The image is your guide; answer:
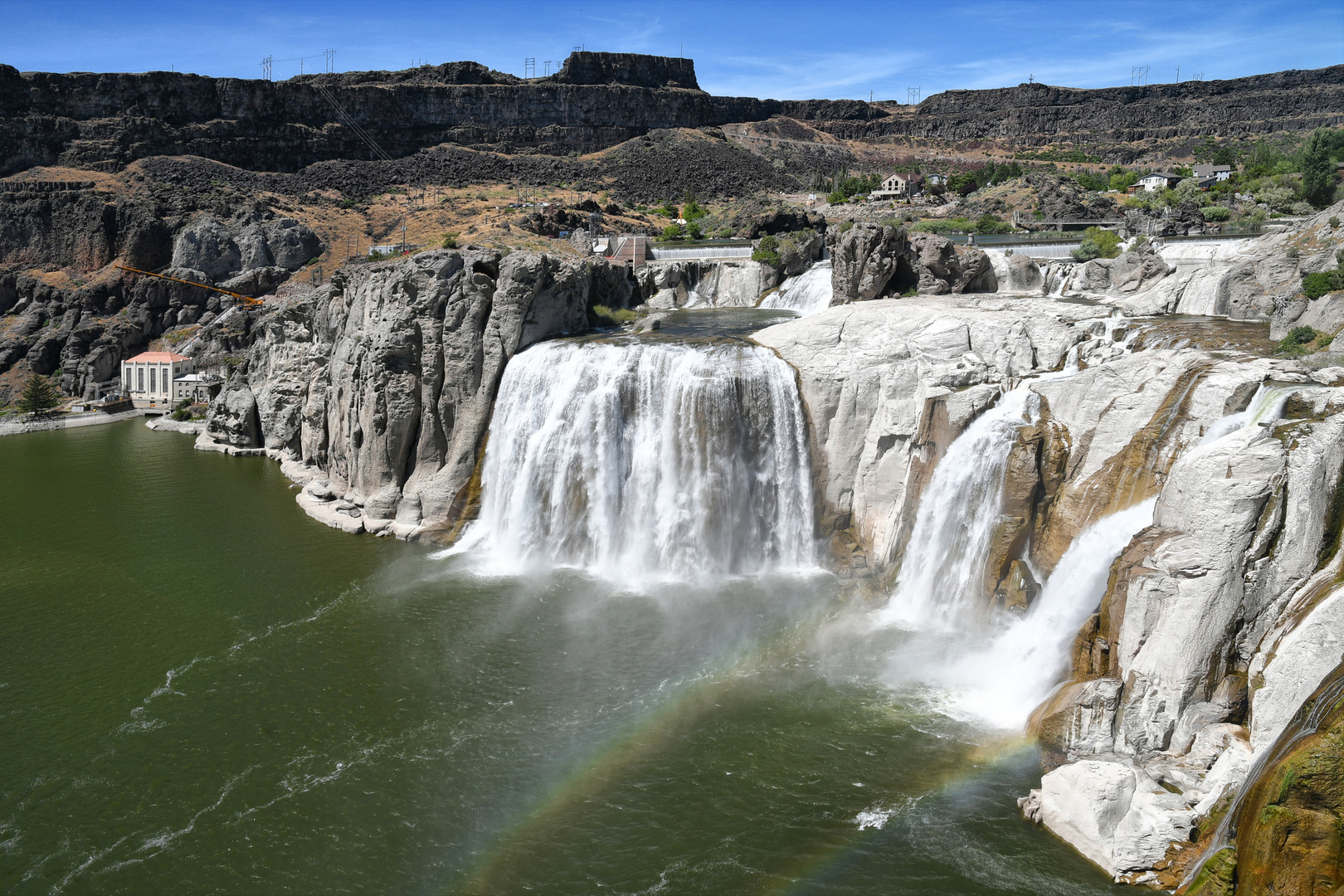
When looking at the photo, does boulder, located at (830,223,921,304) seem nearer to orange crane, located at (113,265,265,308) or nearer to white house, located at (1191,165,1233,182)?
orange crane, located at (113,265,265,308)

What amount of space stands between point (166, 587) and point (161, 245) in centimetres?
5664

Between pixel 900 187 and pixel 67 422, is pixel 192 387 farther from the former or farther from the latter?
pixel 900 187

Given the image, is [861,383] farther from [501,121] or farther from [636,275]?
[501,121]

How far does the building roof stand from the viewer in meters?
54.6

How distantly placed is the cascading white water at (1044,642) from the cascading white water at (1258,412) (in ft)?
6.01

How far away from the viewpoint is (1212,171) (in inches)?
3369

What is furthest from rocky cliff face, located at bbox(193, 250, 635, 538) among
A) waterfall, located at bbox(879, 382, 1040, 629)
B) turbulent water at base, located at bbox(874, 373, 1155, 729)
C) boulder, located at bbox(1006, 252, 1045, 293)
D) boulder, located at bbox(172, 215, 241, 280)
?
boulder, located at bbox(172, 215, 241, 280)

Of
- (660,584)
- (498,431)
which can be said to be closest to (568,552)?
(660,584)

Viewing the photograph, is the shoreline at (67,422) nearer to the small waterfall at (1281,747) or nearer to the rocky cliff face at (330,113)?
the rocky cliff face at (330,113)

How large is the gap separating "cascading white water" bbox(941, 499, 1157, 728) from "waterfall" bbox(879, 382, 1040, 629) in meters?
1.91

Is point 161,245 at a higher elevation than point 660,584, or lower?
higher

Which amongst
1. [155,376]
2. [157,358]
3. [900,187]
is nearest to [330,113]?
[157,358]

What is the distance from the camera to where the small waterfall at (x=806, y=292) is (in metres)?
41.1

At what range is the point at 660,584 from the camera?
24266 millimetres
